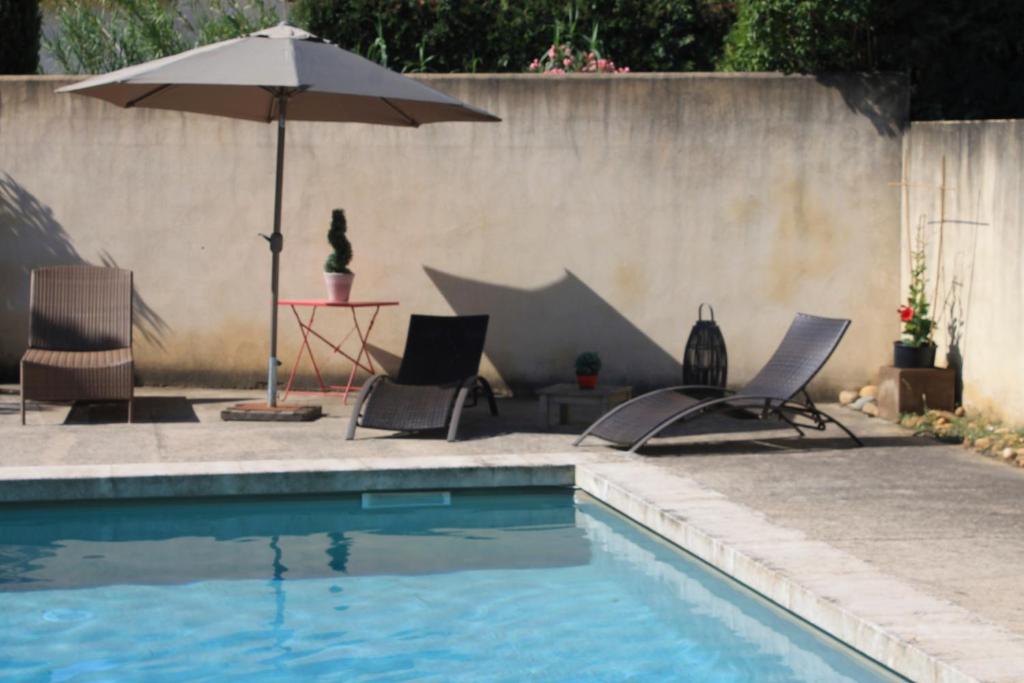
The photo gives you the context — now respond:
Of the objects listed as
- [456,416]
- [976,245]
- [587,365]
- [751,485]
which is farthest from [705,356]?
[751,485]

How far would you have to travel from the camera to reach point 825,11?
10727mm

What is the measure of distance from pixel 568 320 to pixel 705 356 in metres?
1.42

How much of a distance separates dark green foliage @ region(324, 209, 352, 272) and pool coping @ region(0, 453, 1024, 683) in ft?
9.92

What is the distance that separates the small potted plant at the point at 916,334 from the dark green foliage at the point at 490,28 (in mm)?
4121

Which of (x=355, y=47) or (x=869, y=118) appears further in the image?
(x=355, y=47)

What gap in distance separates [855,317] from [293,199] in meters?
4.40

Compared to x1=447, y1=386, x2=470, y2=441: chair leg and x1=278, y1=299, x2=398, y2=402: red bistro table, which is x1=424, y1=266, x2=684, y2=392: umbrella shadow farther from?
x1=447, y1=386, x2=470, y2=441: chair leg

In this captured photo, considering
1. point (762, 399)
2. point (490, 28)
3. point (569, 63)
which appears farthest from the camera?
point (490, 28)

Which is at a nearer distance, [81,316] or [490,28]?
[81,316]

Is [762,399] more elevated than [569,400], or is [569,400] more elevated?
[762,399]

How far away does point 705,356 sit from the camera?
10438 millimetres

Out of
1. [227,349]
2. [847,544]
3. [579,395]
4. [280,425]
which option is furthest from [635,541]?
[227,349]

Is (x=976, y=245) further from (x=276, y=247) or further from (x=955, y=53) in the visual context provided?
(x=276, y=247)

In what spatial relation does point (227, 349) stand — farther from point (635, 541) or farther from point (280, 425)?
point (635, 541)
